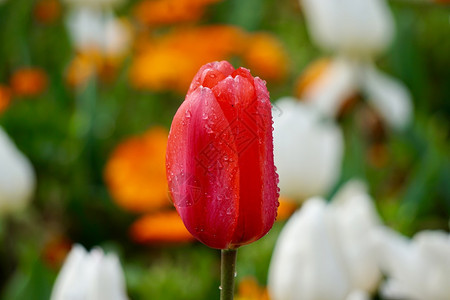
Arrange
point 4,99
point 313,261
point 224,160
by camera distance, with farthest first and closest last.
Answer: point 4,99 < point 313,261 < point 224,160

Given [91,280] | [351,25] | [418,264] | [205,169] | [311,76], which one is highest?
[205,169]

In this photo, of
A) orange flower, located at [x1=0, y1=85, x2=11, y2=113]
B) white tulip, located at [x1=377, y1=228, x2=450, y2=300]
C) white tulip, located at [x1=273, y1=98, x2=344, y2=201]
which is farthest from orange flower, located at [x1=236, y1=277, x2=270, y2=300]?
orange flower, located at [x1=0, y1=85, x2=11, y2=113]

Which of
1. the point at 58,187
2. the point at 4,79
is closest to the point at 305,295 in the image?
the point at 58,187

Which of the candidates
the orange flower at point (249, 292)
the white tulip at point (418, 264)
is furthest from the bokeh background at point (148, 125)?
the white tulip at point (418, 264)

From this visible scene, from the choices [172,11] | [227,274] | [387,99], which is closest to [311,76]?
[387,99]

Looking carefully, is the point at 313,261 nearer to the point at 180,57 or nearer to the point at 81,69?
the point at 180,57

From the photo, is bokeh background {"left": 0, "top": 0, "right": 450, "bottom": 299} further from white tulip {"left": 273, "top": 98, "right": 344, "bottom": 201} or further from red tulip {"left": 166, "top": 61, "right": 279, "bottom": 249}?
red tulip {"left": 166, "top": 61, "right": 279, "bottom": 249}

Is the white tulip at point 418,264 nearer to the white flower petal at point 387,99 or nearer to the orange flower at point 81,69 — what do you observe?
the white flower petal at point 387,99
